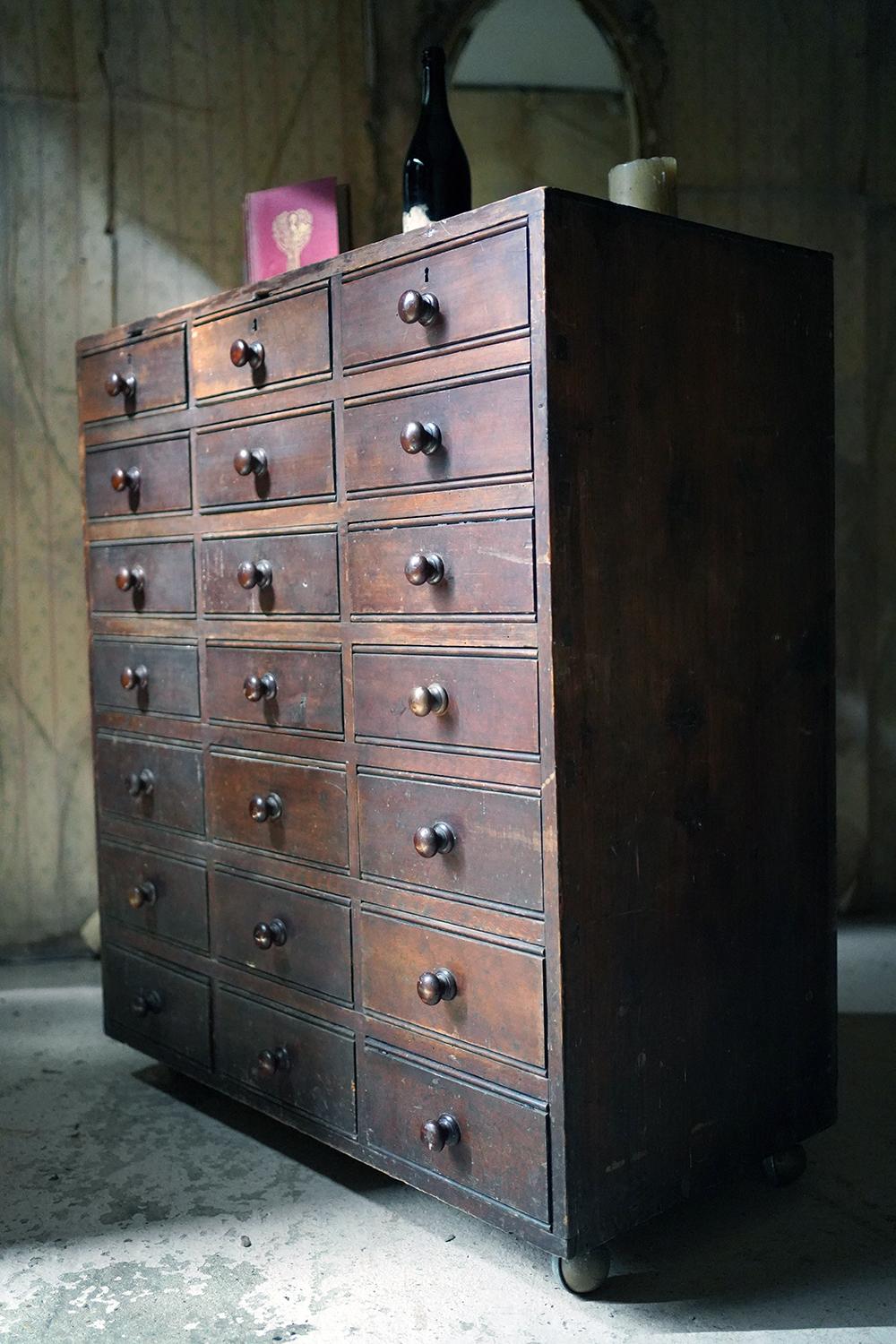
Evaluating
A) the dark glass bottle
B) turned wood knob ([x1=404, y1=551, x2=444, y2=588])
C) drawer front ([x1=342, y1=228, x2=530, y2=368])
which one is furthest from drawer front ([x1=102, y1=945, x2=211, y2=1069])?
the dark glass bottle

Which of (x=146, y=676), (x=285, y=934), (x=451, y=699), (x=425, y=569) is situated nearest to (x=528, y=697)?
(x=451, y=699)

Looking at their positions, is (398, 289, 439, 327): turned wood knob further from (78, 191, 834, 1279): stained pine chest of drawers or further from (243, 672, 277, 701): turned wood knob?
(243, 672, 277, 701): turned wood knob

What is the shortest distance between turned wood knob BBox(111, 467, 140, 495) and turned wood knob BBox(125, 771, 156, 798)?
64 cm

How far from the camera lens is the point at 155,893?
291 centimetres

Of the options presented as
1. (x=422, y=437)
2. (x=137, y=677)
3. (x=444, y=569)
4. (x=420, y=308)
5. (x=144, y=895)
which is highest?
(x=420, y=308)

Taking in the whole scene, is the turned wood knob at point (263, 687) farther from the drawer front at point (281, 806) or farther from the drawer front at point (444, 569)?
the drawer front at point (444, 569)

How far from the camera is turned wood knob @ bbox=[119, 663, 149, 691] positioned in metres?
2.90

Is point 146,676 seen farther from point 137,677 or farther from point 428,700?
point 428,700

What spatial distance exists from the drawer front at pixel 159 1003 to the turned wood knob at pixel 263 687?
69 centimetres

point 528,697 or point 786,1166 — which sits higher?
point 528,697

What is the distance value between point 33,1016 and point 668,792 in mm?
2220

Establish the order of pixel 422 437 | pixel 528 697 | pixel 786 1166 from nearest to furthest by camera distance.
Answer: pixel 528 697 → pixel 422 437 → pixel 786 1166

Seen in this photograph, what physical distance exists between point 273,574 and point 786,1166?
148 cm

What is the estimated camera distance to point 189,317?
105 inches
